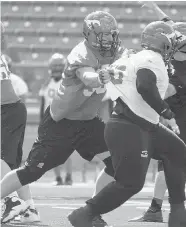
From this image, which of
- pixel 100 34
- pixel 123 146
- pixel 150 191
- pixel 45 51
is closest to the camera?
pixel 123 146

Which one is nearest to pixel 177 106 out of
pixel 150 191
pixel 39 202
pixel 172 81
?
pixel 172 81

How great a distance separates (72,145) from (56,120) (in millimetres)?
197

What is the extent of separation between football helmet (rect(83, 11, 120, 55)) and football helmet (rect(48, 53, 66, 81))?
14.0 feet

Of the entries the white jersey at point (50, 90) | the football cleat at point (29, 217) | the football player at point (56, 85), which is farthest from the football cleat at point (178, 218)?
the white jersey at point (50, 90)

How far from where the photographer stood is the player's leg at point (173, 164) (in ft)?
14.0

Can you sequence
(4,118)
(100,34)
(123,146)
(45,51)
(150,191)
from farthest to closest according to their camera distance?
1. (45,51)
2. (150,191)
3. (4,118)
4. (100,34)
5. (123,146)

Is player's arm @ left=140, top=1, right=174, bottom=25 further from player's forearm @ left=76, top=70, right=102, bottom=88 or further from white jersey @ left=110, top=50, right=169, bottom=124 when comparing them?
white jersey @ left=110, top=50, right=169, bottom=124

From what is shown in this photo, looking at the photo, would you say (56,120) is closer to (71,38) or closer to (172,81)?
(172,81)

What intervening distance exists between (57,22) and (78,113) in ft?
43.3

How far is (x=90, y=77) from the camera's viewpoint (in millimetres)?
4426

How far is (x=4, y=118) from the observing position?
5125 mm

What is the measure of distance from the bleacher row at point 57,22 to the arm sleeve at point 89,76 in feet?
40.3

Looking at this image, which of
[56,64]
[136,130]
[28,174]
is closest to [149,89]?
[136,130]

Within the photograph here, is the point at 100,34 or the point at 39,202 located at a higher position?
the point at 100,34
